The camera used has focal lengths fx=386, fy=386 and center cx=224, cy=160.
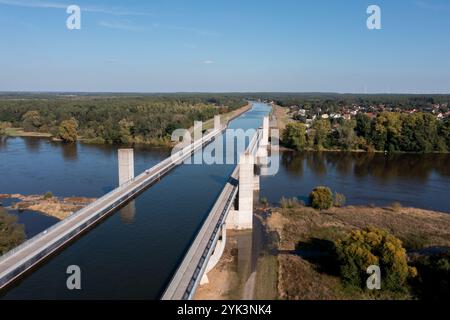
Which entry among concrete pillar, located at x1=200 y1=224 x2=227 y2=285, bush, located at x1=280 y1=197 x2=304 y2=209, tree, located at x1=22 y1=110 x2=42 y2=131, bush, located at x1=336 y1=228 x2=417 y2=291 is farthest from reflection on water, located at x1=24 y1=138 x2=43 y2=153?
bush, located at x1=336 y1=228 x2=417 y2=291

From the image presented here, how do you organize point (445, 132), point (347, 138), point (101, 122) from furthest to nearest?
point (101, 122)
point (445, 132)
point (347, 138)

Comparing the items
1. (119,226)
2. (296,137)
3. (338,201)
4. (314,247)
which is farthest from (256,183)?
(296,137)

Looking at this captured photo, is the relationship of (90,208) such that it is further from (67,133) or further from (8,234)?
(67,133)

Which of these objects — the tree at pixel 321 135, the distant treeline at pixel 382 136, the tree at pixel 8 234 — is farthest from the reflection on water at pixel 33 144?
the tree at pixel 321 135

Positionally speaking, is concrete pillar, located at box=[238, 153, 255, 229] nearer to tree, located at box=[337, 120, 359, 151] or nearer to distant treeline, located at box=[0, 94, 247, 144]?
tree, located at box=[337, 120, 359, 151]

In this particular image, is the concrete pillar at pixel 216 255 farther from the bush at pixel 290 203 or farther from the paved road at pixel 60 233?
the bush at pixel 290 203

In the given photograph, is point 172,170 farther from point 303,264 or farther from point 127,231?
point 303,264
